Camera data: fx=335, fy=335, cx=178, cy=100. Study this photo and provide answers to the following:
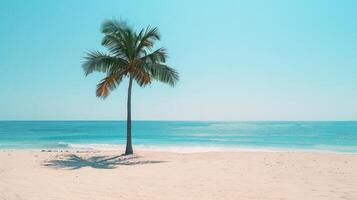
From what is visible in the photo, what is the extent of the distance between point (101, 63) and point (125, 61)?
109 centimetres

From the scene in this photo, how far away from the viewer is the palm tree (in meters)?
15.1

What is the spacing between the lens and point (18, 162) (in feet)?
40.7

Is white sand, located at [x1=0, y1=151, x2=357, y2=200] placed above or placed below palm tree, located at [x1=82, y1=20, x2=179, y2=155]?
below

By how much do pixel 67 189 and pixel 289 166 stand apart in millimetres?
7372

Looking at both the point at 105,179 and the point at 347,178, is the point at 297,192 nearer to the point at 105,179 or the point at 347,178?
the point at 347,178

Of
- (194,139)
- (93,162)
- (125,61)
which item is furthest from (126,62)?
(194,139)

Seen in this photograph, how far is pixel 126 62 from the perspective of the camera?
1542 centimetres

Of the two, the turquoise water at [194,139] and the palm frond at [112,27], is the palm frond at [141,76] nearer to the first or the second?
the palm frond at [112,27]

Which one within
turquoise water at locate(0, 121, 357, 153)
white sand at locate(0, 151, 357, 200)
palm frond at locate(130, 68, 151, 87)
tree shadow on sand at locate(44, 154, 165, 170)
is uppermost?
palm frond at locate(130, 68, 151, 87)

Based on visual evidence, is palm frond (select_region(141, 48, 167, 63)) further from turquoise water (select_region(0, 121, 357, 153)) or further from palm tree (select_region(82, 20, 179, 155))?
turquoise water (select_region(0, 121, 357, 153))

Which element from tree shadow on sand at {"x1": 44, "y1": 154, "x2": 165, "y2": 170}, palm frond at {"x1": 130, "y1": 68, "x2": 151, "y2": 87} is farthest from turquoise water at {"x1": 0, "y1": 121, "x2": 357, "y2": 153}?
palm frond at {"x1": 130, "y1": 68, "x2": 151, "y2": 87}

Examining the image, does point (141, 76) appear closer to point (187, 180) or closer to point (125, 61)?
point (125, 61)

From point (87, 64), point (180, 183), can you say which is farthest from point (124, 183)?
→ point (87, 64)

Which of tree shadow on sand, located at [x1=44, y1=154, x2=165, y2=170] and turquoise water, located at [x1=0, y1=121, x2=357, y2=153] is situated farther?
turquoise water, located at [x1=0, y1=121, x2=357, y2=153]
